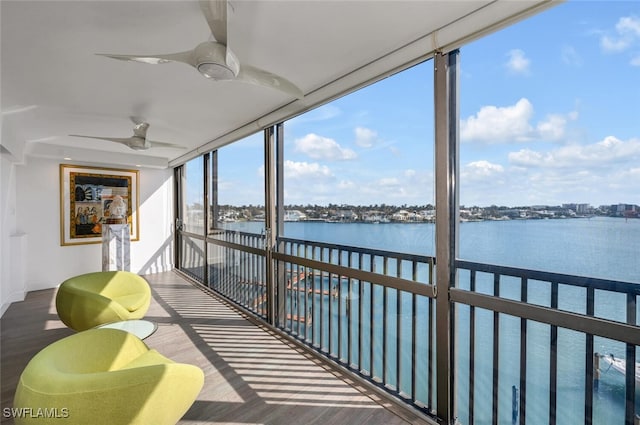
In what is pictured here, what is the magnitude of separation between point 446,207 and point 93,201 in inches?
247

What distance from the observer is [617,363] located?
4.77 ft

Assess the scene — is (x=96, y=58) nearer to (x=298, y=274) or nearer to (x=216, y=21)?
(x=216, y=21)

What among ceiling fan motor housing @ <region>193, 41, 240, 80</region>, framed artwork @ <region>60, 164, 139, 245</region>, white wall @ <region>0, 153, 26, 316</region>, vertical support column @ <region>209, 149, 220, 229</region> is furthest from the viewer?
framed artwork @ <region>60, 164, 139, 245</region>

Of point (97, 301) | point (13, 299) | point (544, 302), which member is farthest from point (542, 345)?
point (13, 299)

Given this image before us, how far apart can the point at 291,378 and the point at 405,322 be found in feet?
3.42

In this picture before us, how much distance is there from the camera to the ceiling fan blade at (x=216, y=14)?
1.34m

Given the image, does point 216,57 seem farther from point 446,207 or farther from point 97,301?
point 97,301

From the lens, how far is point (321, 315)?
3029mm

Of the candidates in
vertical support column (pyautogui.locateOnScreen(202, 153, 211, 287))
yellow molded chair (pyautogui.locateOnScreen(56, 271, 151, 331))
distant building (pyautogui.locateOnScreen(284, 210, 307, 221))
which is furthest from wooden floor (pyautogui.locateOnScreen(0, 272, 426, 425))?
distant building (pyautogui.locateOnScreen(284, 210, 307, 221))

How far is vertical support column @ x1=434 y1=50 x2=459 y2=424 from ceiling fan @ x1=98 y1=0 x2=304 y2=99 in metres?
1.00

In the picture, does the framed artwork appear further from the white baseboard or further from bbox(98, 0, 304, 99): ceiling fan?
bbox(98, 0, 304, 99): ceiling fan

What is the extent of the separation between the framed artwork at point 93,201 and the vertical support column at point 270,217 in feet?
13.0

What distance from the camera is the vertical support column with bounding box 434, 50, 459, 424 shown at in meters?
1.88

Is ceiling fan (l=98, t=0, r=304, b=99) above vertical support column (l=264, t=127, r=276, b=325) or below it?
above
